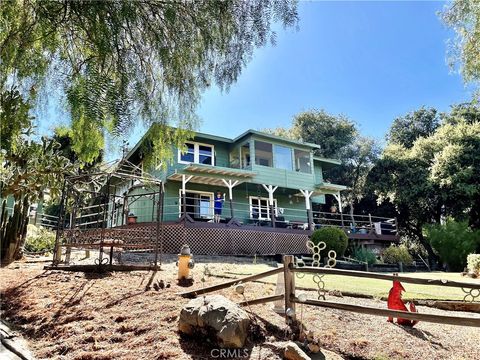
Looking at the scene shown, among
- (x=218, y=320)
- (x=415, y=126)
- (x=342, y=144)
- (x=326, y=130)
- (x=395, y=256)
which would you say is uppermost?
(x=326, y=130)

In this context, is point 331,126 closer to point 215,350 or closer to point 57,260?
point 57,260

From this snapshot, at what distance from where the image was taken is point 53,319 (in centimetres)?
532

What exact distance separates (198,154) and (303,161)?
785 cm

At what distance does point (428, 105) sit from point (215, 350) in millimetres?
36983

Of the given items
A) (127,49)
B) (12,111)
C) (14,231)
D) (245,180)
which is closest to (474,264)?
(245,180)

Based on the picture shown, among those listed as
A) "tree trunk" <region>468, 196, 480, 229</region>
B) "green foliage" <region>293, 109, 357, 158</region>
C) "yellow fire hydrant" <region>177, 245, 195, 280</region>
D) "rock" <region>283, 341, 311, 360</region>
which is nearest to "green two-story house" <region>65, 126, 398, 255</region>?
"tree trunk" <region>468, 196, 480, 229</region>

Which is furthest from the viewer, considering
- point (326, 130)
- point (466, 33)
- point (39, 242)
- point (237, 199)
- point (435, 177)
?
point (326, 130)

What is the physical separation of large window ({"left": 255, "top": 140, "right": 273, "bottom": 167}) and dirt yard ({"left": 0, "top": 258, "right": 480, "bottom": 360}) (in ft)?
56.0

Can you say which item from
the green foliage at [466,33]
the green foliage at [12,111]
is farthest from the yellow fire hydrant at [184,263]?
the green foliage at [466,33]

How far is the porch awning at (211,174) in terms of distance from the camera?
18766 millimetres

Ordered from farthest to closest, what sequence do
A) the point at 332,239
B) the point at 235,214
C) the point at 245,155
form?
1. the point at 245,155
2. the point at 235,214
3. the point at 332,239

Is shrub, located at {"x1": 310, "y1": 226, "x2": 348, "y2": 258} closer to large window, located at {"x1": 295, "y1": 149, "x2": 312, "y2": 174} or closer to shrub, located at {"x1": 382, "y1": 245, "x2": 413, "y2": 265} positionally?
shrub, located at {"x1": 382, "y1": 245, "x2": 413, "y2": 265}

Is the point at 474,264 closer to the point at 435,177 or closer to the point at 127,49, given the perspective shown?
the point at 435,177

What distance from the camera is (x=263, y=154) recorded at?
2434 cm
